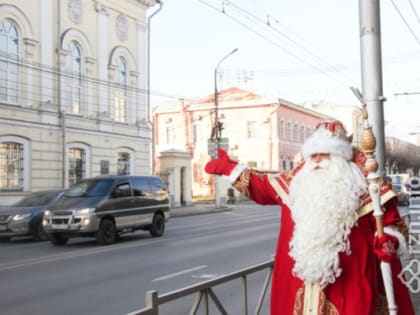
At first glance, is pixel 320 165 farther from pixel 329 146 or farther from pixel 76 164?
pixel 76 164

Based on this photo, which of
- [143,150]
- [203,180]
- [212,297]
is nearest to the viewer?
[212,297]

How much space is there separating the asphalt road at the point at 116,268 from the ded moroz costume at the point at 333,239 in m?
2.07

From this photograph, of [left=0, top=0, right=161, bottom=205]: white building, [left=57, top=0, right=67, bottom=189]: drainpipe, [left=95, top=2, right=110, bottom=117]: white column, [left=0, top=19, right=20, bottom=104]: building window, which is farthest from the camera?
[left=95, top=2, right=110, bottom=117]: white column

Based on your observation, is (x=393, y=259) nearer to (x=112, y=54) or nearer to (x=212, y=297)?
(x=212, y=297)

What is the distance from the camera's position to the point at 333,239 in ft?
11.6

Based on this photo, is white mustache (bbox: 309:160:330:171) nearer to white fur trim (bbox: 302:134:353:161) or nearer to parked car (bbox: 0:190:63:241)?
white fur trim (bbox: 302:134:353:161)

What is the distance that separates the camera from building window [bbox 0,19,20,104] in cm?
2478

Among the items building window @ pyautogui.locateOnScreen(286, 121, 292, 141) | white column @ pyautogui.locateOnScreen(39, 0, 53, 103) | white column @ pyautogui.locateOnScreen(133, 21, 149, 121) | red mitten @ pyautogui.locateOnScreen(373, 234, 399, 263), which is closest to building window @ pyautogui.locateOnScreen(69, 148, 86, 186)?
white column @ pyautogui.locateOnScreen(39, 0, 53, 103)

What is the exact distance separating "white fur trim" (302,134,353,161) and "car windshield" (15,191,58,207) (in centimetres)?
1539

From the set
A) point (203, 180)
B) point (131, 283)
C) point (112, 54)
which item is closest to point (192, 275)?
point (131, 283)

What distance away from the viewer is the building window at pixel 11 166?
24.8 meters

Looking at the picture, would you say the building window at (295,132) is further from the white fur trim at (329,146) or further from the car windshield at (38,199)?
the white fur trim at (329,146)

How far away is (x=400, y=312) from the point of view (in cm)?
367

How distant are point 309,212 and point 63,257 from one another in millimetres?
10528
